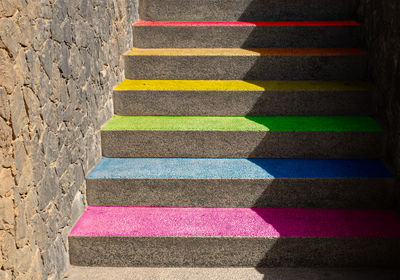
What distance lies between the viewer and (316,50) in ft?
12.9

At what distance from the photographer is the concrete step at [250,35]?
3982 millimetres

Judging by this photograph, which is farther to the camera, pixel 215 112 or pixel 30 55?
pixel 215 112

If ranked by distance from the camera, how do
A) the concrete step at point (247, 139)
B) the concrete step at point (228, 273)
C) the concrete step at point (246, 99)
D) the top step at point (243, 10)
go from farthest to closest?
the top step at point (243, 10)
the concrete step at point (246, 99)
the concrete step at point (247, 139)
the concrete step at point (228, 273)

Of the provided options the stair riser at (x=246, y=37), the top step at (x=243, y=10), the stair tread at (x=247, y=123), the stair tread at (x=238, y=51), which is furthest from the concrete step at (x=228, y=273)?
the top step at (x=243, y=10)

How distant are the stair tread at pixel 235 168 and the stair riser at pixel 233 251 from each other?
443mm

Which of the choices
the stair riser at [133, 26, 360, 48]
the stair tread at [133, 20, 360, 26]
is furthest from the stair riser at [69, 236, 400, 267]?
the stair tread at [133, 20, 360, 26]

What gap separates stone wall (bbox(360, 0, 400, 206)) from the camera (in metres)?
2.90

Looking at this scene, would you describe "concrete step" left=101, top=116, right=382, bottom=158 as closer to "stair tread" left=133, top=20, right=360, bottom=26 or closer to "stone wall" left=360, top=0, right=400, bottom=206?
"stone wall" left=360, top=0, right=400, bottom=206

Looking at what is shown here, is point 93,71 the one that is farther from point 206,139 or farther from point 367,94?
point 367,94

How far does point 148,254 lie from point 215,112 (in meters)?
1.30

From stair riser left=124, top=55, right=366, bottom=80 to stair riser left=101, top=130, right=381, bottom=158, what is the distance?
79cm

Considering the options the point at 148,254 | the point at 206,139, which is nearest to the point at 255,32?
the point at 206,139

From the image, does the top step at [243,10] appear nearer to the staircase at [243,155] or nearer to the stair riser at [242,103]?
the staircase at [243,155]

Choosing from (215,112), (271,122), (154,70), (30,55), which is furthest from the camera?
(154,70)
